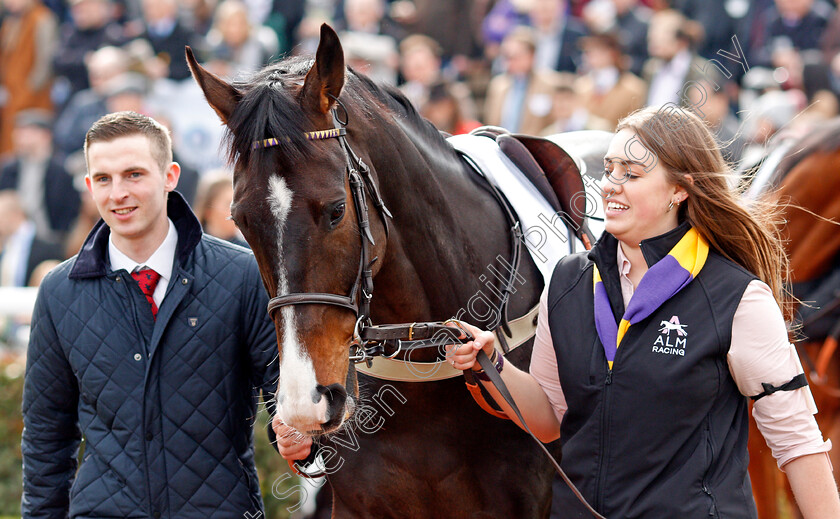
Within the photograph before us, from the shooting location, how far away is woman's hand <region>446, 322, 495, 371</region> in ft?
9.05

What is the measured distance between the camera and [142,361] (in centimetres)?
304

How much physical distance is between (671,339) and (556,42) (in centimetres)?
745

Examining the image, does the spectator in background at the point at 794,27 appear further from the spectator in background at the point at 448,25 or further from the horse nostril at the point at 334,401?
the horse nostril at the point at 334,401

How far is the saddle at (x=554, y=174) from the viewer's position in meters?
3.71

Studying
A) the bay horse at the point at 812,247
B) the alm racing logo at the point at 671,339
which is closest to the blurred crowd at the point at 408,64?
the bay horse at the point at 812,247

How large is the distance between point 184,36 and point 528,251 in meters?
7.85

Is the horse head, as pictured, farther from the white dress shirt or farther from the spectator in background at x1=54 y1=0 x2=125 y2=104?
the spectator in background at x1=54 y1=0 x2=125 y2=104

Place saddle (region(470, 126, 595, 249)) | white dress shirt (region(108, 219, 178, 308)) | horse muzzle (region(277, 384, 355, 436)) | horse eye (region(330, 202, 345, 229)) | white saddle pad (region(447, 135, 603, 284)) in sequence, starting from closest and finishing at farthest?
horse muzzle (region(277, 384, 355, 436)), horse eye (region(330, 202, 345, 229)), white dress shirt (region(108, 219, 178, 308)), white saddle pad (region(447, 135, 603, 284)), saddle (region(470, 126, 595, 249))

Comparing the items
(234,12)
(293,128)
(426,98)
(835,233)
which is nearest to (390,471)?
(293,128)

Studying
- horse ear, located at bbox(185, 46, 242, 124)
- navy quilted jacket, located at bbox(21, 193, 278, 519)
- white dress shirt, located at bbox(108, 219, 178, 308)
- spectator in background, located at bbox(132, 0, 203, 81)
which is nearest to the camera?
horse ear, located at bbox(185, 46, 242, 124)

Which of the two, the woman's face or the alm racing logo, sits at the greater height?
the woman's face

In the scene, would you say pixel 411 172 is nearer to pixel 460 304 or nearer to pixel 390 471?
pixel 460 304

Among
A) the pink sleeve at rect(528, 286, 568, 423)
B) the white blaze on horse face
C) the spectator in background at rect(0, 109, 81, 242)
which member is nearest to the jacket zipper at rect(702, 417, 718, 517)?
the pink sleeve at rect(528, 286, 568, 423)

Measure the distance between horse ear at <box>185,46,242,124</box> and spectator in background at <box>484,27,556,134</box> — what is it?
6.16 m
